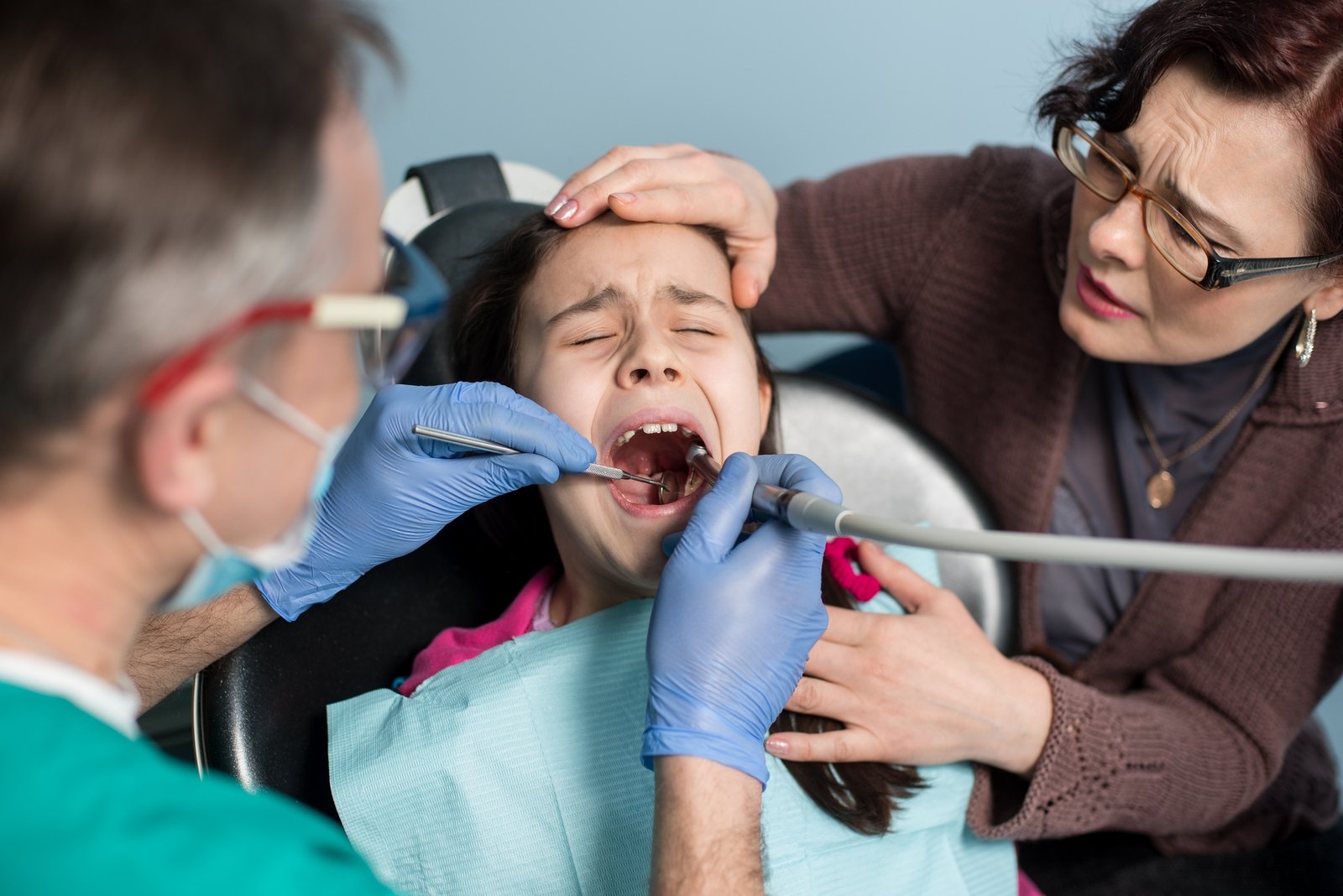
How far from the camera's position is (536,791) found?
131 centimetres

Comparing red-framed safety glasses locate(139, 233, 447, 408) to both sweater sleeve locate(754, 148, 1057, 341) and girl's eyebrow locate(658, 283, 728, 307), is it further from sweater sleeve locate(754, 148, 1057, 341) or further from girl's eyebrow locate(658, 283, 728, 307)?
sweater sleeve locate(754, 148, 1057, 341)

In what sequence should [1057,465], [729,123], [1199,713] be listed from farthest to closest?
[729,123]
[1057,465]
[1199,713]

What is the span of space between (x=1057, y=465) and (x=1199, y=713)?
15.3 inches

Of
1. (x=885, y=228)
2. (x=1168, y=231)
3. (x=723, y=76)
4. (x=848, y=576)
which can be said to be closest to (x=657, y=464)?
(x=848, y=576)

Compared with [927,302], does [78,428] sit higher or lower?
higher

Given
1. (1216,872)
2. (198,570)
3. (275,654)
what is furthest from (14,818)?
(1216,872)

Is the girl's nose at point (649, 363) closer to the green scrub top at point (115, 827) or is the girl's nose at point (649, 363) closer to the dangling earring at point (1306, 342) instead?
the green scrub top at point (115, 827)

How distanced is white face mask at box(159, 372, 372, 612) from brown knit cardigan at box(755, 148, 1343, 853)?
0.99m

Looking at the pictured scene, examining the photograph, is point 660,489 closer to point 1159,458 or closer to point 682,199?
point 682,199

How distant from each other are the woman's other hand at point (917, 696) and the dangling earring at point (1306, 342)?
21.0 inches

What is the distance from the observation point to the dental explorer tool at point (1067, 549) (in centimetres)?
81

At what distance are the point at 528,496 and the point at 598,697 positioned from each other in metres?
0.38

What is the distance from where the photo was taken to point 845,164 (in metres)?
2.52

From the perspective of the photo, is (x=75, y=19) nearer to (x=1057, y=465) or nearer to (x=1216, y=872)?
(x=1057, y=465)
